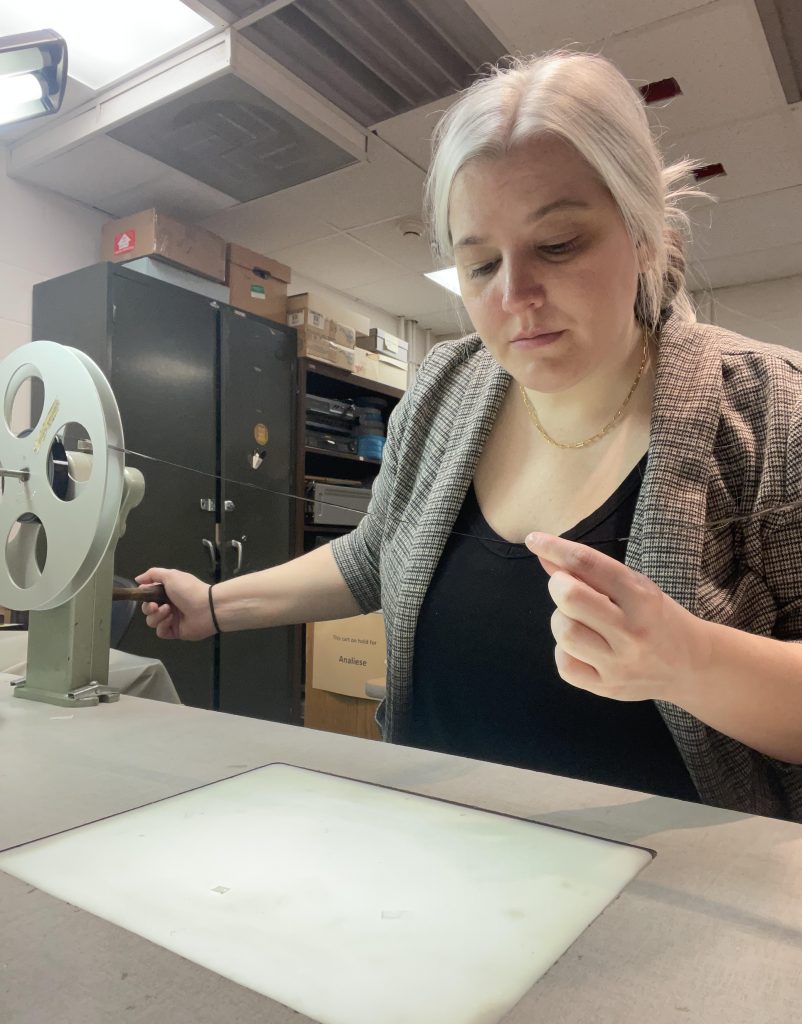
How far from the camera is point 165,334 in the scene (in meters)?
2.38

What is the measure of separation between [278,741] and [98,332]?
190 centimetres

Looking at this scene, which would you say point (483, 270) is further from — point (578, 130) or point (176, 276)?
point (176, 276)

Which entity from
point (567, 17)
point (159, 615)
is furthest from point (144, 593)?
point (567, 17)

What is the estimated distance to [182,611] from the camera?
0.98 meters

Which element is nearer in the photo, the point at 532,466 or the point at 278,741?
the point at 278,741

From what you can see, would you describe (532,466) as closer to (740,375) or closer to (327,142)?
(740,375)

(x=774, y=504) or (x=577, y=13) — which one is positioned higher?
(x=577, y=13)

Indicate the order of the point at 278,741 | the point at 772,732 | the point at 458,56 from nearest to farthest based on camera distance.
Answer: the point at 772,732
the point at 278,741
the point at 458,56

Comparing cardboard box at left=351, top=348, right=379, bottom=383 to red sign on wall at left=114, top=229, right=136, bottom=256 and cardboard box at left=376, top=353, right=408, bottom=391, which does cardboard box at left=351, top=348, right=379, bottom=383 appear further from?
red sign on wall at left=114, top=229, right=136, bottom=256

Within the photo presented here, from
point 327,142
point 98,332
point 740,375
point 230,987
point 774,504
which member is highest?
point 327,142

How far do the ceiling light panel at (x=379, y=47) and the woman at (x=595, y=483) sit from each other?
124cm

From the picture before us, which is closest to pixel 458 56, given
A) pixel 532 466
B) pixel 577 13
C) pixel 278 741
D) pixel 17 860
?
pixel 577 13

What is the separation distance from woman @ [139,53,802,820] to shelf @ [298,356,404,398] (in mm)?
2157

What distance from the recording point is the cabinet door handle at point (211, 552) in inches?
98.3
